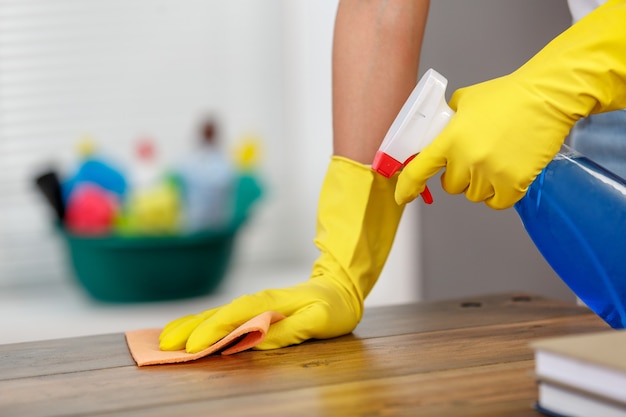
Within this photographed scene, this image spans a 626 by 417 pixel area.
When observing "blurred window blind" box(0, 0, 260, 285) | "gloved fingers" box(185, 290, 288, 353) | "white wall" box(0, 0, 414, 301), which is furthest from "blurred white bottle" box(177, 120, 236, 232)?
"gloved fingers" box(185, 290, 288, 353)

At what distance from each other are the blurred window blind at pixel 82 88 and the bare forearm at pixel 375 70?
132 centimetres

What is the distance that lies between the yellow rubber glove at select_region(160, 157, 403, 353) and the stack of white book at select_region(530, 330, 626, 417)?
336 millimetres

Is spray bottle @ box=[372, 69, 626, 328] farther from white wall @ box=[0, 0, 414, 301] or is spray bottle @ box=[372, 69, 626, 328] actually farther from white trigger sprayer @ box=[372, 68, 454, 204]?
white wall @ box=[0, 0, 414, 301]

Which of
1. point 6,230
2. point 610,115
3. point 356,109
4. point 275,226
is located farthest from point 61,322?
point 610,115

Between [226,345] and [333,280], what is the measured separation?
15 centimetres

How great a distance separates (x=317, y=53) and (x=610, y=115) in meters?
1.05

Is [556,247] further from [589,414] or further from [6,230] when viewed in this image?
[6,230]

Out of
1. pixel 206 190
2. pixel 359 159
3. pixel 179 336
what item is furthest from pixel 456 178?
pixel 206 190

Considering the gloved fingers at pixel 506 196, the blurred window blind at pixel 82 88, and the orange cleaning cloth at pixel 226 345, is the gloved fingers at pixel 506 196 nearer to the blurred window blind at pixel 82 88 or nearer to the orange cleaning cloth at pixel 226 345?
the orange cleaning cloth at pixel 226 345

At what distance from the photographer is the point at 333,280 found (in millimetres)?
972

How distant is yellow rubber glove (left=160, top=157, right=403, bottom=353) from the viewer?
35.3 inches

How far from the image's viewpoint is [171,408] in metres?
0.69

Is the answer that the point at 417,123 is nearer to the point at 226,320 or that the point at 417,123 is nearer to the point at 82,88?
the point at 226,320

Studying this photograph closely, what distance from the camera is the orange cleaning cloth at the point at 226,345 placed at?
0.85 meters
